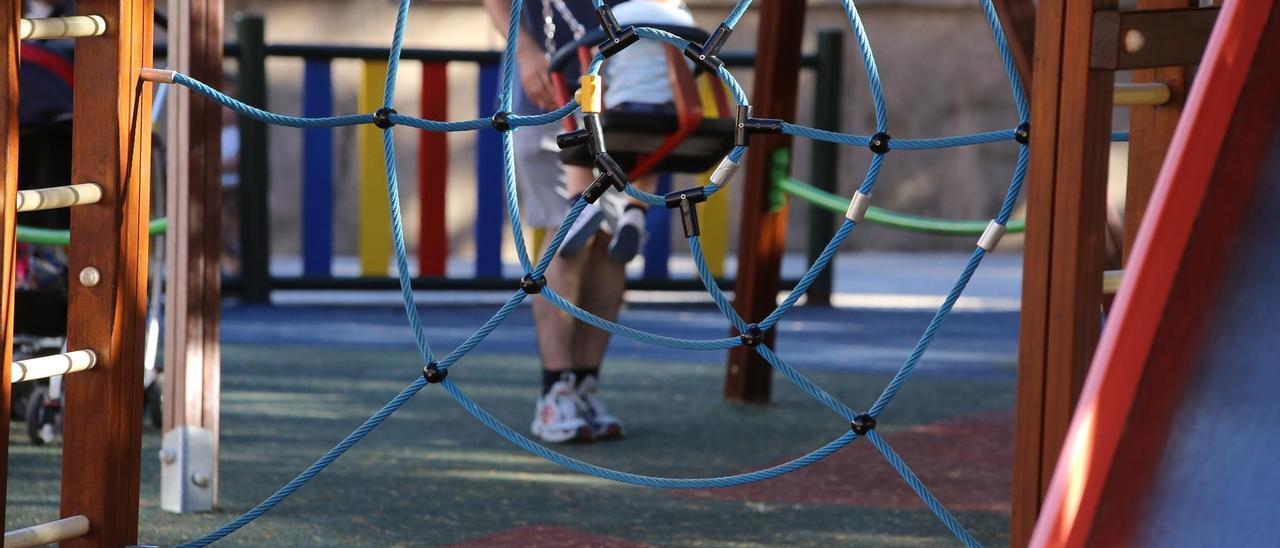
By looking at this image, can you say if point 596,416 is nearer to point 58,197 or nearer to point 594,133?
point 594,133

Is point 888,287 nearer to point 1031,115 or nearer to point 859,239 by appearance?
point 859,239

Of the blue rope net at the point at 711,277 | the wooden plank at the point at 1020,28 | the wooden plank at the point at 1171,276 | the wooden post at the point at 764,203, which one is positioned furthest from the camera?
the wooden post at the point at 764,203

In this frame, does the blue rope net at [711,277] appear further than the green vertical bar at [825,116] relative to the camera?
No

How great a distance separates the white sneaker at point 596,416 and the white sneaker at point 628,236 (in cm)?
33

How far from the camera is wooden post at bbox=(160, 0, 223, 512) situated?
8.43ft

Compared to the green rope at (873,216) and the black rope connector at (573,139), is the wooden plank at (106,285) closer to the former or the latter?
the black rope connector at (573,139)

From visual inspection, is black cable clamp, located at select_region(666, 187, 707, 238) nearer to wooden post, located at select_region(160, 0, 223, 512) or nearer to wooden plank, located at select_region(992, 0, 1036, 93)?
wooden post, located at select_region(160, 0, 223, 512)

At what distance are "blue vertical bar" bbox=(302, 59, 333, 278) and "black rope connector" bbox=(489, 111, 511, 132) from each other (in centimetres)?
415

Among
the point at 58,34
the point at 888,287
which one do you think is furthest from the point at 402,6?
the point at 888,287

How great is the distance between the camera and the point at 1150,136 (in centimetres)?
222

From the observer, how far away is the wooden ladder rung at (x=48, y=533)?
2020mm

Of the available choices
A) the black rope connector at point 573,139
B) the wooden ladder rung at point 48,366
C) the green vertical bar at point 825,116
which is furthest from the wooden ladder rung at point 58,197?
the green vertical bar at point 825,116

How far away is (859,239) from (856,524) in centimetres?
635

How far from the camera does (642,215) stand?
3336 mm
